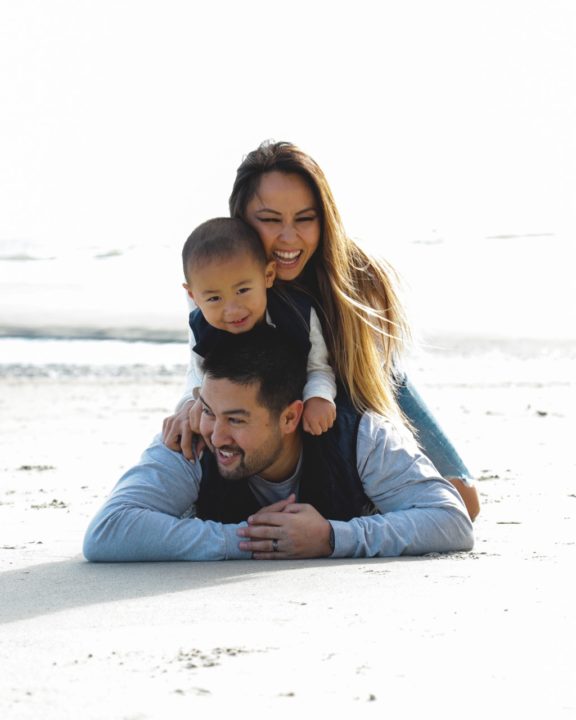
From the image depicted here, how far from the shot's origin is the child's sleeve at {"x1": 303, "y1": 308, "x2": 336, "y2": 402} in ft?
14.0

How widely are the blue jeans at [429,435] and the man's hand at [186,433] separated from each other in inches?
40.4

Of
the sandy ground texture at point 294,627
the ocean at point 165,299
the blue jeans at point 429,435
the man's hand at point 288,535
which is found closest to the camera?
the sandy ground texture at point 294,627

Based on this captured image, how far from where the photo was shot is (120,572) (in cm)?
393

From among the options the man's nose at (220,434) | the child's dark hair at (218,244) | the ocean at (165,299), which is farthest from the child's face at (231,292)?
the ocean at (165,299)

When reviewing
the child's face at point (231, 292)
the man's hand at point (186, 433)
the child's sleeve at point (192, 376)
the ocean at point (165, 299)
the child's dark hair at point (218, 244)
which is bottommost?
the ocean at point (165, 299)

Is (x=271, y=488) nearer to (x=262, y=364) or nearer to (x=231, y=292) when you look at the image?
(x=262, y=364)

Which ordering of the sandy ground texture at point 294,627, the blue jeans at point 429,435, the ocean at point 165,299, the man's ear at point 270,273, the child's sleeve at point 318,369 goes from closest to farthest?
the sandy ground texture at point 294,627, the child's sleeve at point 318,369, the man's ear at point 270,273, the blue jeans at point 429,435, the ocean at point 165,299

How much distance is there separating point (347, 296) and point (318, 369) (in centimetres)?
41

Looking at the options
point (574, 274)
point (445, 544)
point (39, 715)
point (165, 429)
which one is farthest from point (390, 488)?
point (574, 274)

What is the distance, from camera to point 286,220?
461 cm

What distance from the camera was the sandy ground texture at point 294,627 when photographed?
95.1 inches

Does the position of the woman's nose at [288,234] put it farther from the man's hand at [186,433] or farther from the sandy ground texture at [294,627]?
the sandy ground texture at [294,627]

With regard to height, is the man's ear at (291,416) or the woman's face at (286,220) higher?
the woman's face at (286,220)

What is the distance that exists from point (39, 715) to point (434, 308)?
13527mm
